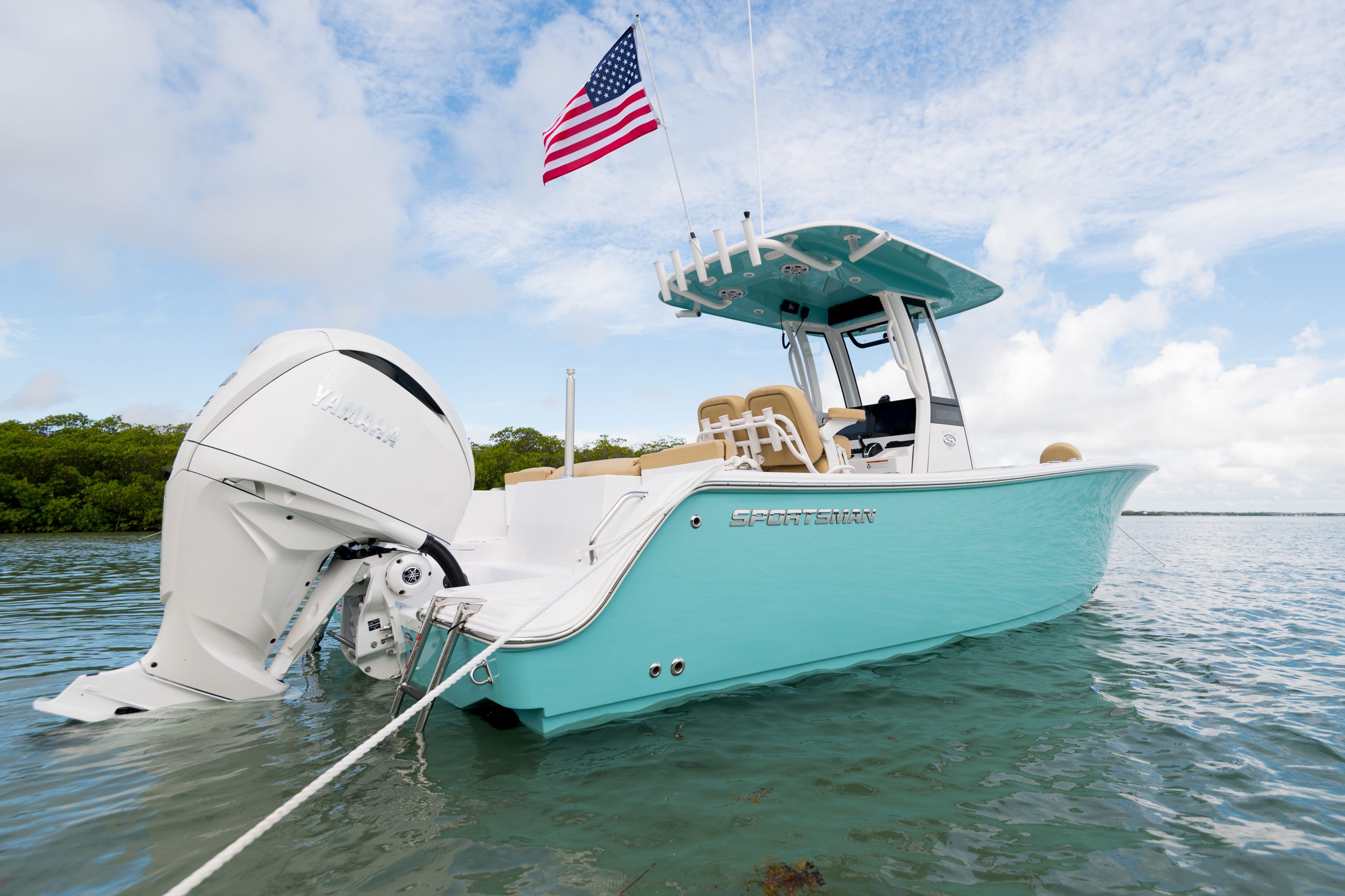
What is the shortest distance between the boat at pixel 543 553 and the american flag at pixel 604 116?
140cm

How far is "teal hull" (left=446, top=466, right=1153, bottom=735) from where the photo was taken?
9.34 ft

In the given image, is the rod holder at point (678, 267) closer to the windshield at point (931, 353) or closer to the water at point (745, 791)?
the windshield at point (931, 353)

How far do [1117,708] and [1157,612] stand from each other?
4.19 m

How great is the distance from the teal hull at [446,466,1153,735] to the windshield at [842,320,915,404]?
4.91ft

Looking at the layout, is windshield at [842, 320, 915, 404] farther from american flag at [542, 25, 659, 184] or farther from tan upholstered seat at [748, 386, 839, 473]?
american flag at [542, 25, 659, 184]

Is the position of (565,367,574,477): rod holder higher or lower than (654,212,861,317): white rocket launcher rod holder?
lower

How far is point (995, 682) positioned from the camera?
392 cm

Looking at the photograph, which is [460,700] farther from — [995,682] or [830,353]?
[830,353]

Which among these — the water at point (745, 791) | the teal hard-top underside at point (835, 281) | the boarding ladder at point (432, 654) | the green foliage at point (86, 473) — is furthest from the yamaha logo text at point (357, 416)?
the green foliage at point (86, 473)

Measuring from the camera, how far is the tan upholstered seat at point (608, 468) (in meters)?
4.37

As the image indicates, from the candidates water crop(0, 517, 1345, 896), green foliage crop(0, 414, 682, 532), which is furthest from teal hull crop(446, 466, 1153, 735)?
green foliage crop(0, 414, 682, 532)

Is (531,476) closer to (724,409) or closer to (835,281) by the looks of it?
(724,409)

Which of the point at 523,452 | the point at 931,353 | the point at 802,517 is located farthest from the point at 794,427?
the point at 523,452

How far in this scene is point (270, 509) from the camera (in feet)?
9.18
